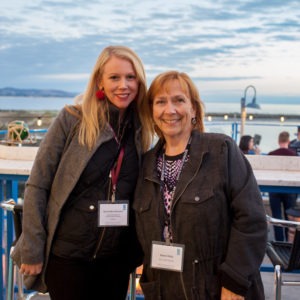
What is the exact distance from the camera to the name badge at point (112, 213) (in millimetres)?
1401

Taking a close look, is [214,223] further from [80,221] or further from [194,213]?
[80,221]

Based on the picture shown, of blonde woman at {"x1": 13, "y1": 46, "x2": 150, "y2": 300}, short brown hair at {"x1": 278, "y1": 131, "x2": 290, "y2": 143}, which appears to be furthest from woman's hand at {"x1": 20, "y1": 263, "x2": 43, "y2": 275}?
short brown hair at {"x1": 278, "y1": 131, "x2": 290, "y2": 143}

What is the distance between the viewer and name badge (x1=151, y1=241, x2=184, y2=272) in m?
1.33

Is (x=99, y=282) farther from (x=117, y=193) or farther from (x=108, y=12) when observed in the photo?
(x=108, y=12)

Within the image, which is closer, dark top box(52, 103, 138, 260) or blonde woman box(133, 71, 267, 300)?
blonde woman box(133, 71, 267, 300)

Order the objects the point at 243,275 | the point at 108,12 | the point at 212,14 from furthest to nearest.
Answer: the point at 108,12 < the point at 212,14 < the point at 243,275

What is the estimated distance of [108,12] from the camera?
51.8 metres

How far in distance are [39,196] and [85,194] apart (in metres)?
0.17

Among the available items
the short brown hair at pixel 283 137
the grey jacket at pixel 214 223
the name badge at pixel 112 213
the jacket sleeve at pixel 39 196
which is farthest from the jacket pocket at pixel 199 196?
the short brown hair at pixel 283 137

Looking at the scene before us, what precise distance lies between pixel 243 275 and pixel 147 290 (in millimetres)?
374

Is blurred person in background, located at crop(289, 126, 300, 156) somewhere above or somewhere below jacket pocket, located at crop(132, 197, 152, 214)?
below

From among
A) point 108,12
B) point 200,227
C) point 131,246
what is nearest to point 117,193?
point 131,246

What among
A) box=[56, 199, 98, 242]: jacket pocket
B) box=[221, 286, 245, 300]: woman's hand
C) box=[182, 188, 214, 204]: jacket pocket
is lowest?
box=[221, 286, 245, 300]: woman's hand

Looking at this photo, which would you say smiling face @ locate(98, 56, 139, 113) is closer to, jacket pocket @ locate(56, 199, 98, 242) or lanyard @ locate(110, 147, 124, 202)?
lanyard @ locate(110, 147, 124, 202)
